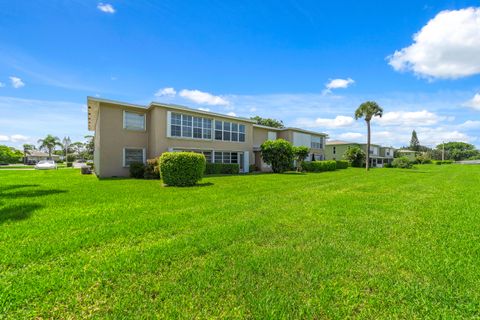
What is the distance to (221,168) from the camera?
20.0m

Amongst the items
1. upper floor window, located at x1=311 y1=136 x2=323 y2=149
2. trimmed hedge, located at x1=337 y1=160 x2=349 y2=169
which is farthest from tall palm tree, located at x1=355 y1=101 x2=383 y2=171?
upper floor window, located at x1=311 y1=136 x2=323 y2=149

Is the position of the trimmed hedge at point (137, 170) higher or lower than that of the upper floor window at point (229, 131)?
lower

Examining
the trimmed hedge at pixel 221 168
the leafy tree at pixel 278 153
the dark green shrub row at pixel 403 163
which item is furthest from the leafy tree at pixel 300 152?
the dark green shrub row at pixel 403 163

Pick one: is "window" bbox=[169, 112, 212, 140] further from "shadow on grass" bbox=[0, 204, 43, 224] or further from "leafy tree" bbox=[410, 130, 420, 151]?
"leafy tree" bbox=[410, 130, 420, 151]

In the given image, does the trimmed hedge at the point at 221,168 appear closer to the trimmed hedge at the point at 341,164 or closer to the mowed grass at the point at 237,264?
the mowed grass at the point at 237,264

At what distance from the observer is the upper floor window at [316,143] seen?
33.8 meters

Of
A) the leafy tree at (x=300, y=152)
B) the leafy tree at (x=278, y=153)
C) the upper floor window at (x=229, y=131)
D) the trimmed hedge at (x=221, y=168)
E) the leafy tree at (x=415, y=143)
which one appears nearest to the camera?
the trimmed hedge at (x=221, y=168)

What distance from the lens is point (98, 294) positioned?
263 cm

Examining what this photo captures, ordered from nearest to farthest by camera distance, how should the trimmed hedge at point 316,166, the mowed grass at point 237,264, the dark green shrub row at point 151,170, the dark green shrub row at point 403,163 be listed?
the mowed grass at point 237,264, the dark green shrub row at point 151,170, the trimmed hedge at point 316,166, the dark green shrub row at point 403,163

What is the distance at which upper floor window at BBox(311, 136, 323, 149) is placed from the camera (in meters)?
33.8

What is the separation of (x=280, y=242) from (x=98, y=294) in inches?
115

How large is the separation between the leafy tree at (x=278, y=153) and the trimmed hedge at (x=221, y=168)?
3525 millimetres

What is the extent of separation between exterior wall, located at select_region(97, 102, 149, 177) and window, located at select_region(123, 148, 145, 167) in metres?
0.27

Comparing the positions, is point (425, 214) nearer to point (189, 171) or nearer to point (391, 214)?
point (391, 214)
